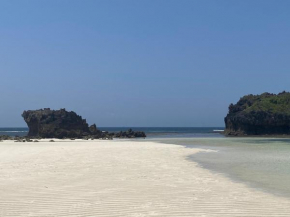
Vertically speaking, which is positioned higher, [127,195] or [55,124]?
[55,124]

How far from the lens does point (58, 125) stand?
2222 inches

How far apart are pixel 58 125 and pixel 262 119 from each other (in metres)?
46.7

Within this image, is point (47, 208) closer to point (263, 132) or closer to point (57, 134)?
point (57, 134)

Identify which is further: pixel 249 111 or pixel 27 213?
pixel 249 111

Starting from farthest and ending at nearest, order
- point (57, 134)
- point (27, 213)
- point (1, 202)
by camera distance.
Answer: point (57, 134) → point (1, 202) → point (27, 213)

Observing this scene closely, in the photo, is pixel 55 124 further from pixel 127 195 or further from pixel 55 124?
pixel 127 195

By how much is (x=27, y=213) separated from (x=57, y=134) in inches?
1892

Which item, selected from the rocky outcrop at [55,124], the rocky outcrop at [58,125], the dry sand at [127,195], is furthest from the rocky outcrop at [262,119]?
the dry sand at [127,195]

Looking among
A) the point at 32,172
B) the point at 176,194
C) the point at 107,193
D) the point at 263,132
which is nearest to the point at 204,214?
the point at 176,194

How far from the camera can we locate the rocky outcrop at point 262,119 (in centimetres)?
8056

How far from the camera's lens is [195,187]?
429 inches

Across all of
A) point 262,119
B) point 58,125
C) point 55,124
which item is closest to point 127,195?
point 58,125

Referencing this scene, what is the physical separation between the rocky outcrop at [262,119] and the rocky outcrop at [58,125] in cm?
3741

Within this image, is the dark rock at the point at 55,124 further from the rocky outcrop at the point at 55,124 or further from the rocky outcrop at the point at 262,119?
Result: the rocky outcrop at the point at 262,119
